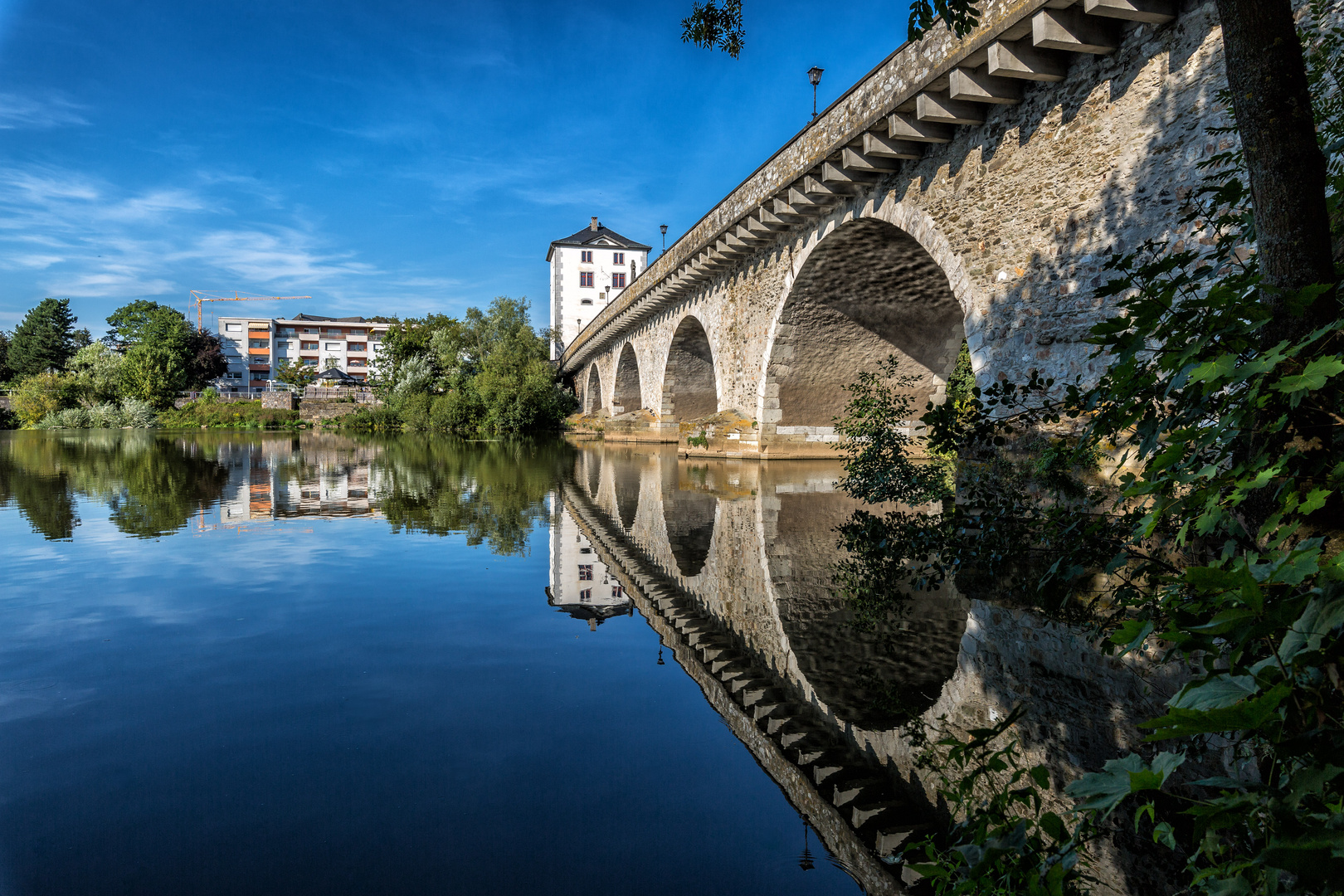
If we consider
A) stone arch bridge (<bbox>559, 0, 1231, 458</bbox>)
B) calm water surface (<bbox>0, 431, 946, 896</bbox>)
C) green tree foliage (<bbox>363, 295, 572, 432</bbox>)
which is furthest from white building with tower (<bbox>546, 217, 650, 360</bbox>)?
calm water surface (<bbox>0, 431, 946, 896</bbox>)

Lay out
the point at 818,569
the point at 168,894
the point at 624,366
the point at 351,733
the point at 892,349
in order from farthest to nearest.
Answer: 1. the point at 624,366
2. the point at 892,349
3. the point at 818,569
4. the point at 351,733
5. the point at 168,894

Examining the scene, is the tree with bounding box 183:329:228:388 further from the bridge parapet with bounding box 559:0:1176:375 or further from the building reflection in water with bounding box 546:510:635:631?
the building reflection in water with bounding box 546:510:635:631

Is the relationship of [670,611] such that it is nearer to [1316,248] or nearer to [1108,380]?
[1108,380]

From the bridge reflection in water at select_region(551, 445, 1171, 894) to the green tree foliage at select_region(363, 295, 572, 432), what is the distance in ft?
92.0

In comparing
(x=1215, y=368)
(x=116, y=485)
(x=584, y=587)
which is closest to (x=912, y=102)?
(x=584, y=587)

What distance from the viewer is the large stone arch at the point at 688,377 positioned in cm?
2227

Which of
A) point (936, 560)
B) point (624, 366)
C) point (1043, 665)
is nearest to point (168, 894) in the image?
point (1043, 665)

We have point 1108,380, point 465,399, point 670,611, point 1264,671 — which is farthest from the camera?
point 465,399

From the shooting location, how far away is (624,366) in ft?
104

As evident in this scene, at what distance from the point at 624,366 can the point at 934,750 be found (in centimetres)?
2964

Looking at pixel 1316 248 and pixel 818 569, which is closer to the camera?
pixel 1316 248

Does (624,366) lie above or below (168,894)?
above

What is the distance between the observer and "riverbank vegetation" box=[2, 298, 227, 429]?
43.5m

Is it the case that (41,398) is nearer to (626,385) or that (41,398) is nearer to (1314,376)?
(626,385)
